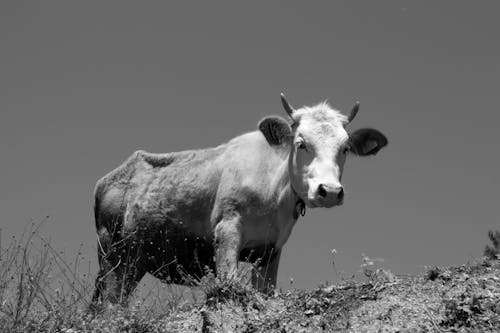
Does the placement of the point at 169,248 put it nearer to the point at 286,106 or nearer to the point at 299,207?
the point at 299,207

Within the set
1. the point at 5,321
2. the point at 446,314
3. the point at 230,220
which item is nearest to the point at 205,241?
the point at 230,220

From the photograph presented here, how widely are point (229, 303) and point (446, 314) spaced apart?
6.19 ft

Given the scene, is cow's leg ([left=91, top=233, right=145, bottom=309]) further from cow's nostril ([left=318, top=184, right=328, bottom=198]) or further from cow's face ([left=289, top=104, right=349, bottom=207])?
cow's nostril ([left=318, top=184, right=328, bottom=198])

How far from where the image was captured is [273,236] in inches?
365

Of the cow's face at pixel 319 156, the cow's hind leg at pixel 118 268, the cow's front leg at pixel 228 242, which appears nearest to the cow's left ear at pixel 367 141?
the cow's face at pixel 319 156

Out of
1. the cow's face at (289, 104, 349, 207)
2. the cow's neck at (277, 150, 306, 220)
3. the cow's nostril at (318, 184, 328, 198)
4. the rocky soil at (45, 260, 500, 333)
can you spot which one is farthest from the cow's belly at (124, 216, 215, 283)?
the rocky soil at (45, 260, 500, 333)

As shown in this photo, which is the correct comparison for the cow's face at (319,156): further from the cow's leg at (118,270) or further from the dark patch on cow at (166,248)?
the cow's leg at (118,270)

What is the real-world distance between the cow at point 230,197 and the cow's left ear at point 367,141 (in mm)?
13

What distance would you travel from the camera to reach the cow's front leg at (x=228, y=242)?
8883mm

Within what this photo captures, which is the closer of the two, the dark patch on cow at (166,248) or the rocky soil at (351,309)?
the rocky soil at (351,309)

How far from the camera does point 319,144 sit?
9227 mm

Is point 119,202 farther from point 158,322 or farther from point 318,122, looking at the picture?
point 158,322

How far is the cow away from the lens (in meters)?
9.13

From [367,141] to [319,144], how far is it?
1236 mm
